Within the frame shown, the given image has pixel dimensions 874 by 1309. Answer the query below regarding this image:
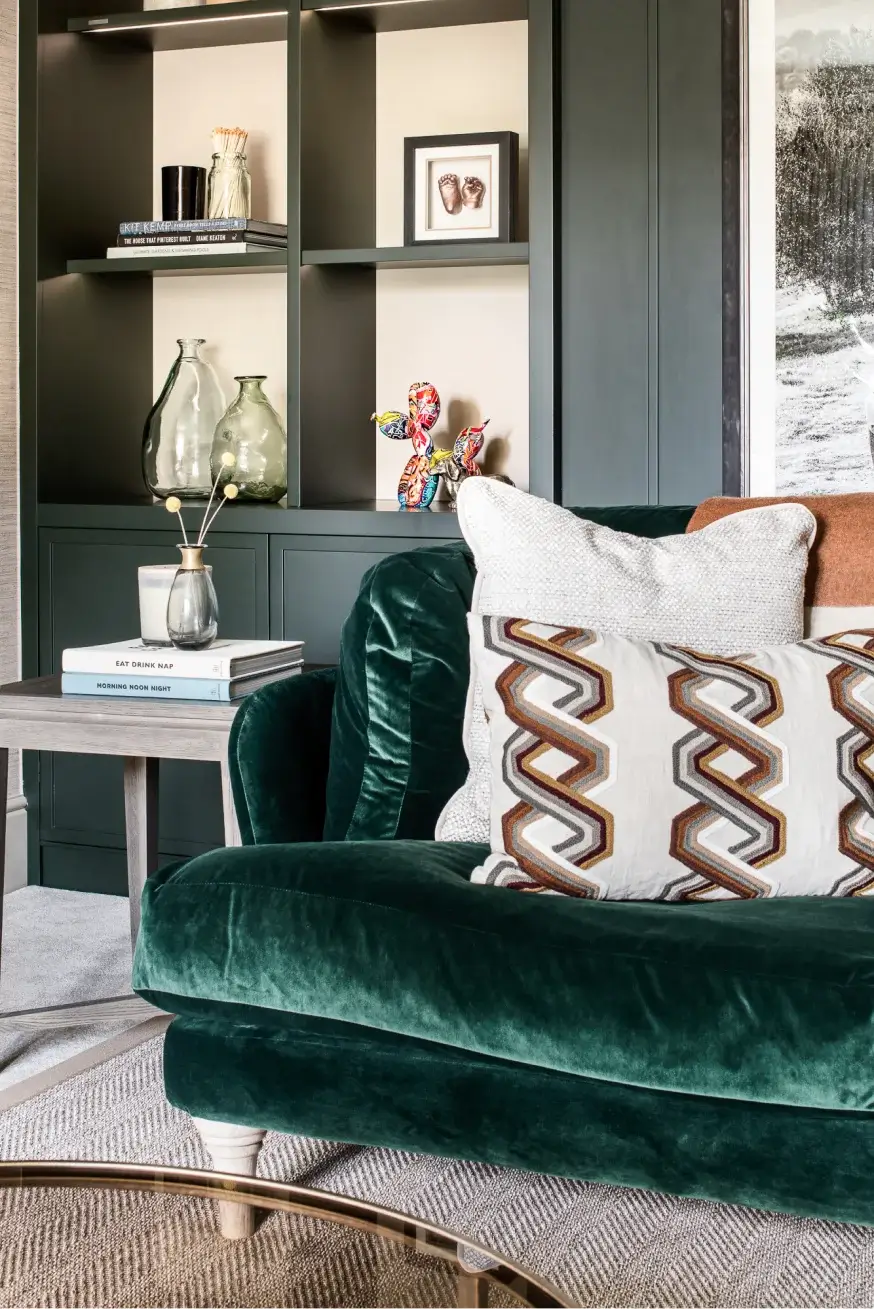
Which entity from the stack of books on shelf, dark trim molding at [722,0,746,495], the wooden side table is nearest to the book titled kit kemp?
the stack of books on shelf

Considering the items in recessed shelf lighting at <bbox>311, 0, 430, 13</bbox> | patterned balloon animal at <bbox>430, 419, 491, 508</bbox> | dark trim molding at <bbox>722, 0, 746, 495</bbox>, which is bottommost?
patterned balloon animal at <bbox>430, 419, 491, 508</bbox>

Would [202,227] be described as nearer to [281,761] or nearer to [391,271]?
[391,271]

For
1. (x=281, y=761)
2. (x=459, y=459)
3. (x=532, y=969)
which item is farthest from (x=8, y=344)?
(x=532, y=969)

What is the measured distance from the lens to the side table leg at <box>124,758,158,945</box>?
8.54 ft

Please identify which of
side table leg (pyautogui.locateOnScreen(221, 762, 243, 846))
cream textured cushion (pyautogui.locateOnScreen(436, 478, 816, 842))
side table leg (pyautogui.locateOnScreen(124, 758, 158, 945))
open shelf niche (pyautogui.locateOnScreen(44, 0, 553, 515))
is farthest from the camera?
open shelf niche (pyautogui.locateOnScreen(44, 0, 553, 515))

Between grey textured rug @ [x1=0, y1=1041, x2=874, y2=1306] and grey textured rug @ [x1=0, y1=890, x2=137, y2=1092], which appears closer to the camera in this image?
grey textured rug @ [x1=0, y1=1041, x2=874, y2=1306]

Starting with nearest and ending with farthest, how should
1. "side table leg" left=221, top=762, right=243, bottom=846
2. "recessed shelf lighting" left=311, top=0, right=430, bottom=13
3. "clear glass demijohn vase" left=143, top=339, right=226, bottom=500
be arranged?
"side table leg" left=221, top=762, right=243, bottom=846, "recessed shelf lighting" left=311, top=0, right=430, bottom=13, "clear glass demijohn vase" left=143, top=339, right=226, bottom=500

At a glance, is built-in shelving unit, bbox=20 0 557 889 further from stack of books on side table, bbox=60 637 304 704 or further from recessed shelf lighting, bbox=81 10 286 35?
stack of books on side table, bbox=60 637 304 704

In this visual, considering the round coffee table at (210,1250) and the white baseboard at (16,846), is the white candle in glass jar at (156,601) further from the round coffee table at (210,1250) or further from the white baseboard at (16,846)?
the round coffee table at (210,1250)

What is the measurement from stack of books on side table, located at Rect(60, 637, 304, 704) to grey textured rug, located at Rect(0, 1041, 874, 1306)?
2.03ft

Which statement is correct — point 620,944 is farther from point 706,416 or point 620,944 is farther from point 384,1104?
point 706,416

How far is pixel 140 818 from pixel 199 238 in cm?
131

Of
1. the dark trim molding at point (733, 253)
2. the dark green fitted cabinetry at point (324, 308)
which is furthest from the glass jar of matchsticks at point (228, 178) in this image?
the dark trim molding at point (733, 253)

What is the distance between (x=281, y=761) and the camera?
6.28ft
